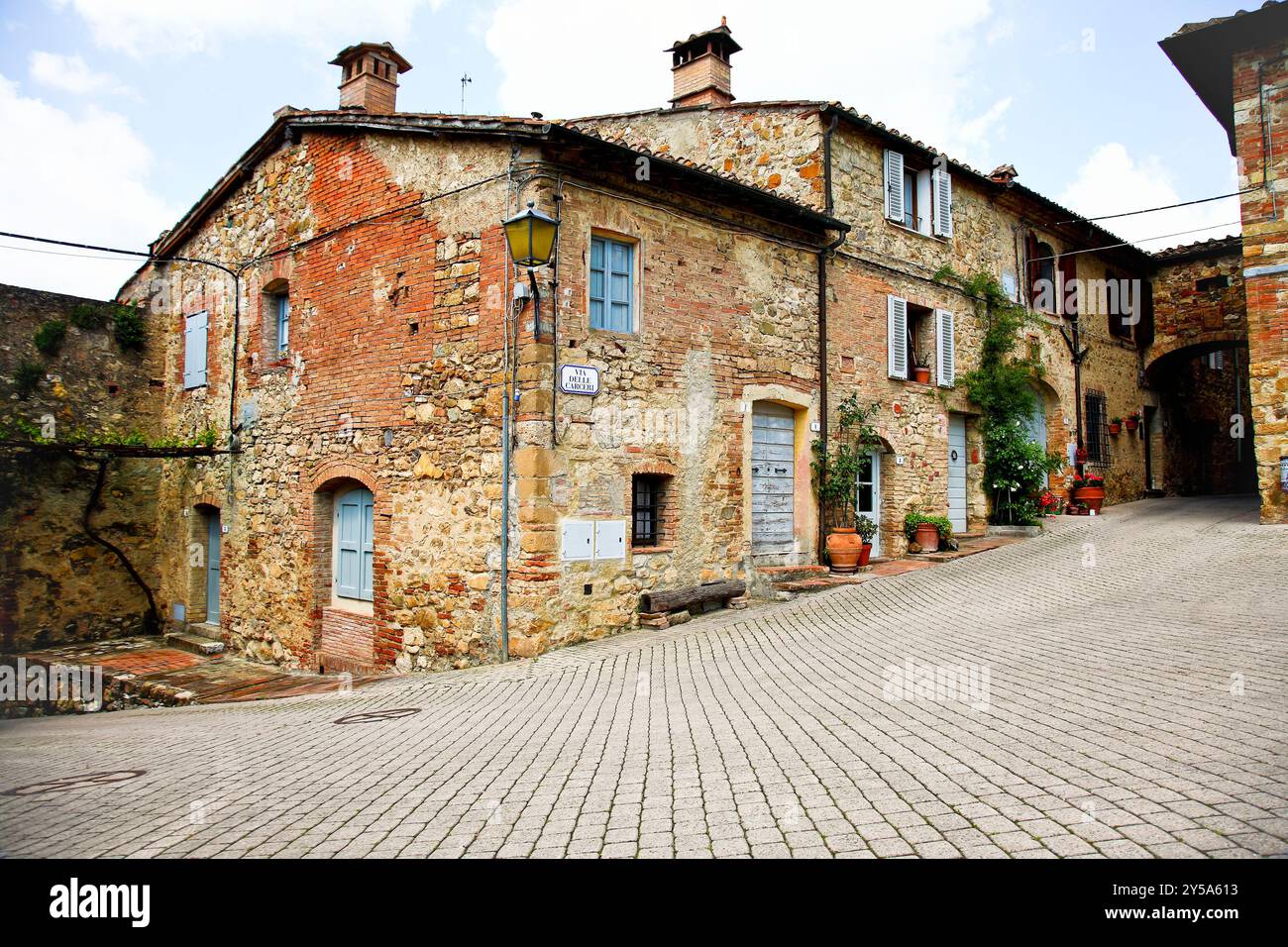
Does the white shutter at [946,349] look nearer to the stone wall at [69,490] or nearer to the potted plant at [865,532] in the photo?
the potted plant at [865,532]

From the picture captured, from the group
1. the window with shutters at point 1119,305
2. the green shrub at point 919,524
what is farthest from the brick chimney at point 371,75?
the window with shutters at point 1119,305

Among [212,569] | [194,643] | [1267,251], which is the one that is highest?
[1267,251]

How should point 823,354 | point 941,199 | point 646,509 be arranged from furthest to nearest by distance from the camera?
point 941,199, point 823,354, point 646,509

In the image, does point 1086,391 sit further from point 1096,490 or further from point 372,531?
point 372,531

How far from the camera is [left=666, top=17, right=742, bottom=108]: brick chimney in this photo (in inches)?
544

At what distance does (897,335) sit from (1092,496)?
6.61 metres

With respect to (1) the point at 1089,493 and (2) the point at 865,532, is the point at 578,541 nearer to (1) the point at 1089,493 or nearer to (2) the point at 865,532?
(2) the point at 865,532

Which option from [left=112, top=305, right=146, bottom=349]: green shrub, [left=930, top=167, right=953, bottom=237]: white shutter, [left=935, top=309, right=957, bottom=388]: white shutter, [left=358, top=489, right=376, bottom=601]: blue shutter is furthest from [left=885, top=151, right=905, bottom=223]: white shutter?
[left=112, top=305, right=146, bottom=349]: green shrub

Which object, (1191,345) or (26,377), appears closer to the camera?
(26,377)

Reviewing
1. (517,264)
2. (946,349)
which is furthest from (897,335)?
(517,264)

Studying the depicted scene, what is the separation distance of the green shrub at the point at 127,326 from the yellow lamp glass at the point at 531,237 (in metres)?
9.83

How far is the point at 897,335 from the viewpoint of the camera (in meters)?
13.1

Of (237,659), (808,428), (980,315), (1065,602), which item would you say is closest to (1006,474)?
(980,315)

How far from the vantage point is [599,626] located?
29.1 ft
